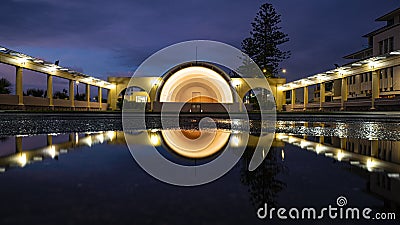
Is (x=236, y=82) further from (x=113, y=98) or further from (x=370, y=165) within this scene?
(x=370, y=165)

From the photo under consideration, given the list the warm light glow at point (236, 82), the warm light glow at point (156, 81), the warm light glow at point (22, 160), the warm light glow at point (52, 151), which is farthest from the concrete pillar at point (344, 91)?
the warm light glow at point (22, 160)

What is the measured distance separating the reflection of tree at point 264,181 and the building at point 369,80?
1927 centimetres

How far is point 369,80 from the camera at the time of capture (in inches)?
1676

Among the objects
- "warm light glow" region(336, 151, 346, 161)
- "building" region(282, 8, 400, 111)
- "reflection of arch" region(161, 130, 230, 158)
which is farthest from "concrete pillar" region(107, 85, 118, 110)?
"warm light glow" region(336, 151, 346, 161)

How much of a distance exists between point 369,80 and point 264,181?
1847 inches

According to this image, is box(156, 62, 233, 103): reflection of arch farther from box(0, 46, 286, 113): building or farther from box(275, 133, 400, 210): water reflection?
box(275, 133, 400, 210): water reflection

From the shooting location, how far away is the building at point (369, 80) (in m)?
22.0

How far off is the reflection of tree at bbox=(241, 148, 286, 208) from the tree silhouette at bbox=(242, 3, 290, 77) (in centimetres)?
3630

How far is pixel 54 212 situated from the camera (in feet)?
4.96

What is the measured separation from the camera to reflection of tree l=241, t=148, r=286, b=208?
1.85 m

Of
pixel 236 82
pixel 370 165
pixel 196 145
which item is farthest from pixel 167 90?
pixel 370 165

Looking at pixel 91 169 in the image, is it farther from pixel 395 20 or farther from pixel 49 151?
pixel 395 20

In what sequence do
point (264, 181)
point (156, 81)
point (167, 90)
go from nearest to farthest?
point (264, 181) → point (156, 81) → point (167, 90)

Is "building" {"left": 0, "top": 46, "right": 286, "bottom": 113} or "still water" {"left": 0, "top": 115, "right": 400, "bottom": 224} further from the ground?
"building" {"left": 0, "top": 46, "right": 286, "bottom": 113}
